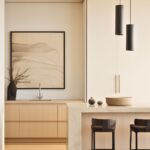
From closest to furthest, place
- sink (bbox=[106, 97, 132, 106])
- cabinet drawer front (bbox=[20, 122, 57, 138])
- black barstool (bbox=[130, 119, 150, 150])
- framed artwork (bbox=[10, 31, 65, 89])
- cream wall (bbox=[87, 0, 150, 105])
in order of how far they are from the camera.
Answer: black barstool (bbox=[130, 119, 150, 150])
sink (bbox=[106, 97, 132, 106])
cream wall (bbox=[87, 0, 150, 105])
cabinet drawer front (bbox=[20, 122, 57, 138])
framed artwork (bbox=[10, 31, 65, 89])

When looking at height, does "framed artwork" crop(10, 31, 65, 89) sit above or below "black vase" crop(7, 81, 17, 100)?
above

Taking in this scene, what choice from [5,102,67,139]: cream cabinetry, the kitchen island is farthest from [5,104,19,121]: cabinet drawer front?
the kitchen island

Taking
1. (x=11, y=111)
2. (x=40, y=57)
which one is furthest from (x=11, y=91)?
(x=40, y=57)

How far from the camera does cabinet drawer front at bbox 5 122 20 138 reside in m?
7.97

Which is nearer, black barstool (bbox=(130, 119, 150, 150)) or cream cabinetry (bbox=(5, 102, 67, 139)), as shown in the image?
black barstool (bbox=(130, 119, 150, 150))

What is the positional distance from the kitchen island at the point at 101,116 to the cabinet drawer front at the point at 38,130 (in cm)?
188

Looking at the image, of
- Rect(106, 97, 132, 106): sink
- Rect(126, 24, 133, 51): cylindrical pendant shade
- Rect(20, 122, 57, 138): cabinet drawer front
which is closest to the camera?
Rect(106, 97, 132, 106): sink

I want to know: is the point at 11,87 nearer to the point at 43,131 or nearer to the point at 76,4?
the point at 43,131

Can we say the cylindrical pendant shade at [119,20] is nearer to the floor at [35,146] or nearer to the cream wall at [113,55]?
the cream wall at [113,55]

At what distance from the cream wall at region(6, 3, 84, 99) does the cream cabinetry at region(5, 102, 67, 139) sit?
0.67 meters

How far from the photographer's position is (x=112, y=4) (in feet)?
26.0

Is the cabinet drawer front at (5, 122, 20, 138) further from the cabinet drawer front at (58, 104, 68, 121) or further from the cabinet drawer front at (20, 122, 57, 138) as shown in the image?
the cabinet drawer front at (58, 104, 68, 121)

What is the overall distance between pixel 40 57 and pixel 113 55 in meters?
1.73

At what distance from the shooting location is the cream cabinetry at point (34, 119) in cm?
797
